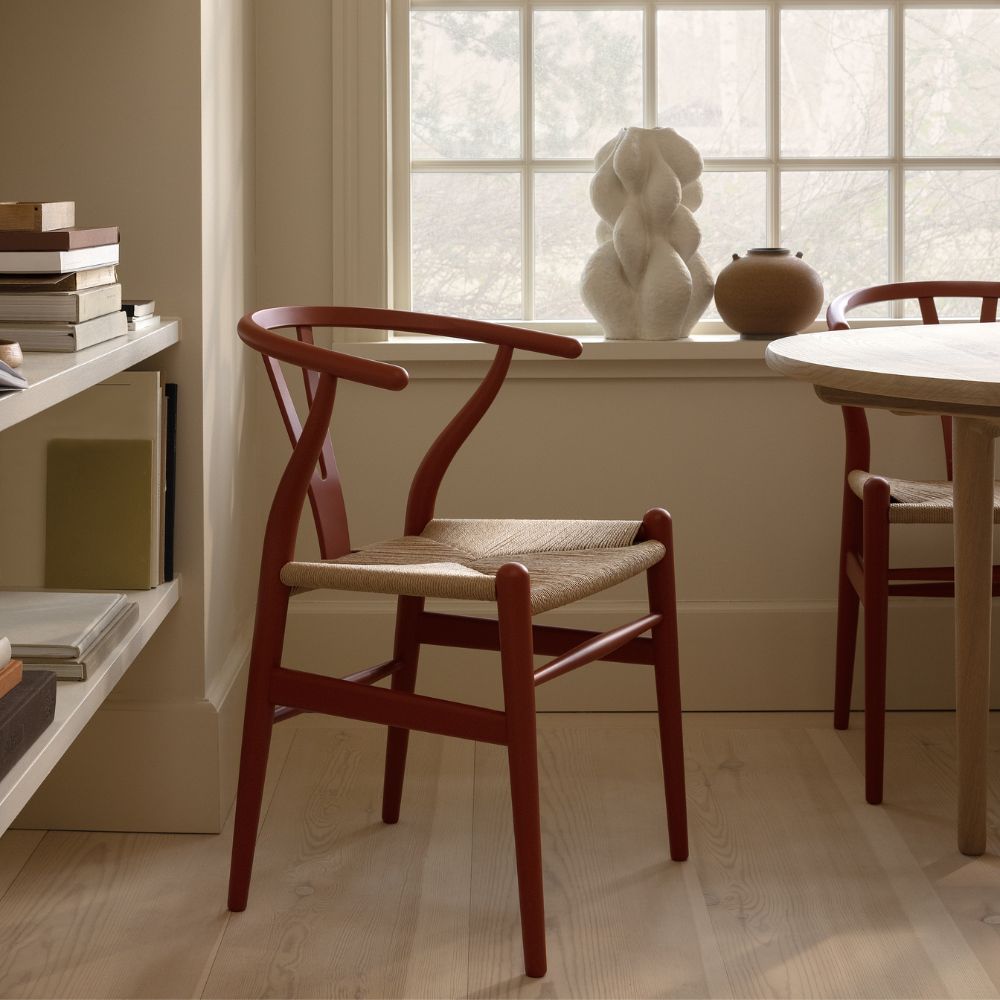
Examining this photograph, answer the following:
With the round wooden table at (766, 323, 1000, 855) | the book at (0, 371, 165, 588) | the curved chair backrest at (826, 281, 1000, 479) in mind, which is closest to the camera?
the round wooden table at (766, 323, 1000, 855)

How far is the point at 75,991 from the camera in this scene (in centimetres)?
169

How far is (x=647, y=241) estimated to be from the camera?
2.70 meters

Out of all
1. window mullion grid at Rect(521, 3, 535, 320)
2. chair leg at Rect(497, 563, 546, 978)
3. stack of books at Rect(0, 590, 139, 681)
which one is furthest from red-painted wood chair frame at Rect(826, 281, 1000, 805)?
stack of books at Rect(0, 590, 139, 681)

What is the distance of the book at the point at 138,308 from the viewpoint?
6.45 ft

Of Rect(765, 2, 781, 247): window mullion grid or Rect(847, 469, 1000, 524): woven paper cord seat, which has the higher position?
Rect(765, 2, 781, 247): window mullion grid

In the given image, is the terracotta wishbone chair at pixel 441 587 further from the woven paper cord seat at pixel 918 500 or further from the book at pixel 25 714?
the woven paper cord seat at pixel 918 500

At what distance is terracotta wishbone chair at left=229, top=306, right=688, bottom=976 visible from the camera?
5.54 ft

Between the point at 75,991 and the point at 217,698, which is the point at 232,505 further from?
the point at 75,991

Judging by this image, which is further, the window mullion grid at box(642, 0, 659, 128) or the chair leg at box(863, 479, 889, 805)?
the window mullion grid at box(642, 0, 659, 128)

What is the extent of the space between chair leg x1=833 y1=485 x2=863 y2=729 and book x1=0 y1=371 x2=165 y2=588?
1298 millimetres

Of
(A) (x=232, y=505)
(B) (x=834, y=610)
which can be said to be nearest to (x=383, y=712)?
(A) (x=232, y=505)

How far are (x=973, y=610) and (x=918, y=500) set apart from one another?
0.34m

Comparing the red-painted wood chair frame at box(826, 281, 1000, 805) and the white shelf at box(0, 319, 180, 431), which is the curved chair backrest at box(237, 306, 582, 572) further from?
the red-painted wood chair frame at box(826, 281, 1000, 805)

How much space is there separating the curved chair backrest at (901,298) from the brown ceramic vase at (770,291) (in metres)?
0.08
